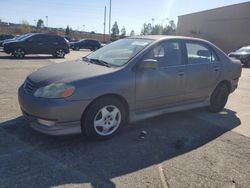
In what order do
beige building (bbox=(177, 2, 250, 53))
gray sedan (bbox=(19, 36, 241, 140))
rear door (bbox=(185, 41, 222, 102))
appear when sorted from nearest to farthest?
gray sedan (bbox=(19, 36, 241, 140)) < rear door (bbox=(185, 41, 222, 102)) < beige building (bbox=(177, 2, 250, 53))

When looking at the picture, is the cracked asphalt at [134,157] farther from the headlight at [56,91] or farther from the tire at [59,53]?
the tire at [59,53]

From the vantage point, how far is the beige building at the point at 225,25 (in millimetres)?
41344

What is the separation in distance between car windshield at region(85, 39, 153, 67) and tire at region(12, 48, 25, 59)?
14517 millimetres

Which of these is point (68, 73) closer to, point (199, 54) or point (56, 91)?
point (56, 91)

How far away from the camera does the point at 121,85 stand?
454cm

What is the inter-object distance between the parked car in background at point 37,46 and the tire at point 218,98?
15.3m

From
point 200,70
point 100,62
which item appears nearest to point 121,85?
point 100,62

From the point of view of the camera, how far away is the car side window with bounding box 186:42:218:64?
574cm

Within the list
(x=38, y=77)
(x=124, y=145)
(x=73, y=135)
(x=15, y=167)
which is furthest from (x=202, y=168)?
(x=38, y=77)

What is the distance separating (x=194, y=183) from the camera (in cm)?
347

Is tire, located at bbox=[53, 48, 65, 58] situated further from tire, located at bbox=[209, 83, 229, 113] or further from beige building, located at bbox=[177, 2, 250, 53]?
beige building, located at bbox=[177, 2, 250, 53]

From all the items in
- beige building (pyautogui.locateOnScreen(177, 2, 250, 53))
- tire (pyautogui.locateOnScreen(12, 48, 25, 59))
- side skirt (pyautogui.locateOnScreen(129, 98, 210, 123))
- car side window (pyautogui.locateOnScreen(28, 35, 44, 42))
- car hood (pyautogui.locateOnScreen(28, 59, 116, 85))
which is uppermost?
beige building (pyautogui.locateOnScreen(177, 2, 250, 53))

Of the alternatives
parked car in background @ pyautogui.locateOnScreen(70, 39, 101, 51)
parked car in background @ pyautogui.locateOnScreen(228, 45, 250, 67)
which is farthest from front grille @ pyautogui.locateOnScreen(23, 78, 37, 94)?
parked car in background @ pyautogui.locateOnScreen(70, 39, 101, 51)

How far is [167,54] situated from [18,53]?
612 inches
